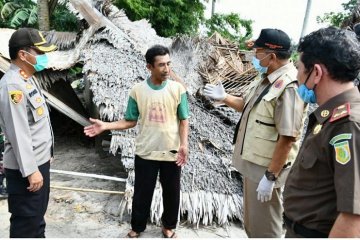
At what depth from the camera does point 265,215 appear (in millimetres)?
2551

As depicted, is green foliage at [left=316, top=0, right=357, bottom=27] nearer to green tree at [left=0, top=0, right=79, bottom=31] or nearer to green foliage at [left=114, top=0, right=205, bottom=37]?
green foliage at [left=114, top=0, right=205, bottom=37]

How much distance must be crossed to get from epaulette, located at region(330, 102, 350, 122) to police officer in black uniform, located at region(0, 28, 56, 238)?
6.67 ft

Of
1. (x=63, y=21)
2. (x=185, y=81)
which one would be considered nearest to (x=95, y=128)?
(x=185, y=81)

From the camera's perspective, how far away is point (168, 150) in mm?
3109

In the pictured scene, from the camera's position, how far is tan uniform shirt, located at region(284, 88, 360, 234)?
4.33 feet

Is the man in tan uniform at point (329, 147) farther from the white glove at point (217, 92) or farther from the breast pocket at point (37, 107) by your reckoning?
the breast pocket at point (37, 107)

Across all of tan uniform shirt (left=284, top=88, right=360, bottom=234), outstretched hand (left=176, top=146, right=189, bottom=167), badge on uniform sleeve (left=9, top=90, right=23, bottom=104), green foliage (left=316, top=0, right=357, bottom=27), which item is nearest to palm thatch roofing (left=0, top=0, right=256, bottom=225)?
outstretched hand (left=176, top=146, right=189, bottom=167)

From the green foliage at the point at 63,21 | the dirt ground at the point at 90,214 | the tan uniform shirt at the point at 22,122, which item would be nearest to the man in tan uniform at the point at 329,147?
the tan uniform shirt at the point at 22,122

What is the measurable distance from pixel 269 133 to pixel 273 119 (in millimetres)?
111

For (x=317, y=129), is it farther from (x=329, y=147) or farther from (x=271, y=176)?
(x=271, y=176)

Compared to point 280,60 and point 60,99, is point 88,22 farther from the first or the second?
point 280,60

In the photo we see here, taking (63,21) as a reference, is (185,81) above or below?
below

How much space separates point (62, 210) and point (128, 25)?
4.14 metres

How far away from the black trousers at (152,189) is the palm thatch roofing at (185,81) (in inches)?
12.4
